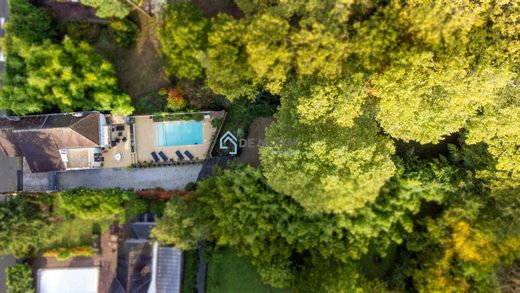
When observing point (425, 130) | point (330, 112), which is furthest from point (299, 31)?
point (425, 130)

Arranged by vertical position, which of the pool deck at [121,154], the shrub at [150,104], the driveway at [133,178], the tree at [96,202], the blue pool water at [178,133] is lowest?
the tree at [96,202]

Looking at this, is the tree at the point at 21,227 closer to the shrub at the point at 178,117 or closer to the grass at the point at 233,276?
the shrub at the point at 178,117

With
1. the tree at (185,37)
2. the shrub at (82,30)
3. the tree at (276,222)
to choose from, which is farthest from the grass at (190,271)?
the shrub at (82,30)

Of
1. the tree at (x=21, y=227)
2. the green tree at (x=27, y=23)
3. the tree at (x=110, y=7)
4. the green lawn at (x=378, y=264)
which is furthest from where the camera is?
the green lawn at (x=378, y=264)

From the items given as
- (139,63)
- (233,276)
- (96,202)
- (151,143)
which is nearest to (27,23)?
(139,63)

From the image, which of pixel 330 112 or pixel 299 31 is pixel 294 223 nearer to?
pixel 330 112

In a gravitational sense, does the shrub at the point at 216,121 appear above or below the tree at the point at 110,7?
below

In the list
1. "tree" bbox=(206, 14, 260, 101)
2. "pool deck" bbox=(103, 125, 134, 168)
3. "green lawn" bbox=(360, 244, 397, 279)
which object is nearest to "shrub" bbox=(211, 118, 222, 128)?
"tree" bbox=(206, 14, 260, 101)
